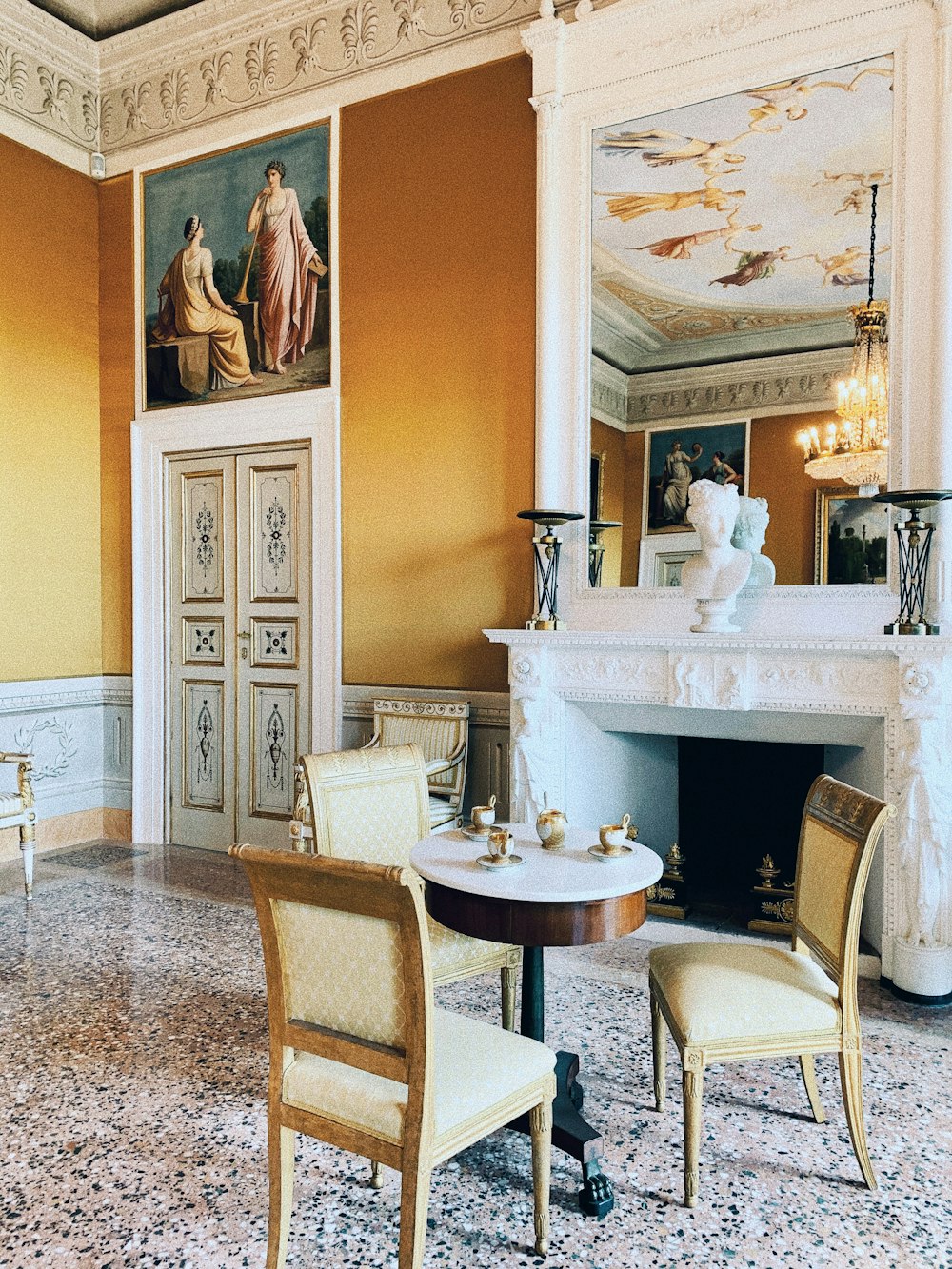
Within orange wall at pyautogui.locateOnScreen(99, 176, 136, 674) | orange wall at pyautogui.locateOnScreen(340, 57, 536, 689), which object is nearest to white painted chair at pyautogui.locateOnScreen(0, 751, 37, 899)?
orange wall at pyautogui.locateOnScreen(99, 176, 136, 674)

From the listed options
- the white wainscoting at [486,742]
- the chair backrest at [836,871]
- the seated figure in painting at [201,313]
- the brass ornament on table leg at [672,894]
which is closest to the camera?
A: the chair backrest at [836,871]

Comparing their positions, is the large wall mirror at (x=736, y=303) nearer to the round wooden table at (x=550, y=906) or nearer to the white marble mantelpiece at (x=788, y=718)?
the white marble mantelpiece at (x=788, y=718)

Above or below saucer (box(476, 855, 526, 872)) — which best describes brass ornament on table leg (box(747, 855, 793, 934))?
below

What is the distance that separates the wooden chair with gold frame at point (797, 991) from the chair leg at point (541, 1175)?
360 mm

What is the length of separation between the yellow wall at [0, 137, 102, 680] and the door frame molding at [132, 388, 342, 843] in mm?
356

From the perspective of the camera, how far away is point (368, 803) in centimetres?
300

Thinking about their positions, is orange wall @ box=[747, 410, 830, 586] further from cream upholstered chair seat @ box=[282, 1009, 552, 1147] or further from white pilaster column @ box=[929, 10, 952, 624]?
cream upholstered chair seat @ box=[282, 1009, 552, 1147]

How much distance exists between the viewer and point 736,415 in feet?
13.8

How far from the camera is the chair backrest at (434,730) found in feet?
15.7

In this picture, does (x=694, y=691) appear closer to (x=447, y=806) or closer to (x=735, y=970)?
(x=447, y=806)

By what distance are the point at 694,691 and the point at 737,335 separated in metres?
1.55

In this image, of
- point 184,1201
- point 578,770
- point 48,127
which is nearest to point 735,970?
point 184,1201

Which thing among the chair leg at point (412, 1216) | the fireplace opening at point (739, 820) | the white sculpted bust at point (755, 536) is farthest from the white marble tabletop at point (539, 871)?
the fireplace opening at point (739, 820)

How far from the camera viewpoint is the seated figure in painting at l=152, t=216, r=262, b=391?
565 cm
